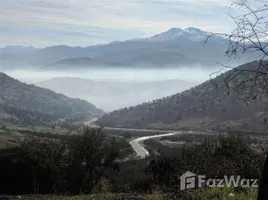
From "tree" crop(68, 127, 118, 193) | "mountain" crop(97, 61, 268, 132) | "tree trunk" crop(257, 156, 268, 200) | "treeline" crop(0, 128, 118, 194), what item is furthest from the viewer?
"mountain" crop(97, 61, 268, 132)

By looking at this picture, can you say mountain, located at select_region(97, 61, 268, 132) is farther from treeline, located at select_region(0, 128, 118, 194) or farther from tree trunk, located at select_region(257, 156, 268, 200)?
tree trunk, located at select_region(257, 156, 268, 200)

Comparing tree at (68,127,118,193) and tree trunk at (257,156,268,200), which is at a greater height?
tree trunk at (257,156,268,200)

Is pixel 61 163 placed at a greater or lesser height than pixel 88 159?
lesser

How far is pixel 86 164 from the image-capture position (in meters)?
29.0

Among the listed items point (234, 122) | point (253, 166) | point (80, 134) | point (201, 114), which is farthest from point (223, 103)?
point (253, 166)

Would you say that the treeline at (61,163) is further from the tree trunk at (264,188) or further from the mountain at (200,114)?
the mountain at (200,114)

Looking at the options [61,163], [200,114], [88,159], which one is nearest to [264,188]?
[88,159]

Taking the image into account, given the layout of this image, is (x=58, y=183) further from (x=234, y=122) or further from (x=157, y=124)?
(x=157, y=124)

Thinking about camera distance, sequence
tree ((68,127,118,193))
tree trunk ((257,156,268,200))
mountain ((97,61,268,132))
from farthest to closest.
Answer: mountain ((97,61,268,132)), tree ((68,127,118,193)), tree trunk ((257,156,268,200))

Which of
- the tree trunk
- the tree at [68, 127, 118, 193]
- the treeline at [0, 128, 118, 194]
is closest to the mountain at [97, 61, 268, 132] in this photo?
the tree at [68, 127, 118, 193]

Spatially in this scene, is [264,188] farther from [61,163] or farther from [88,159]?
[61,163]

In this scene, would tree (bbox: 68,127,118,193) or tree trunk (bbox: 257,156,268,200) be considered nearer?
tree trunk (bbox: 257,156,268,200)

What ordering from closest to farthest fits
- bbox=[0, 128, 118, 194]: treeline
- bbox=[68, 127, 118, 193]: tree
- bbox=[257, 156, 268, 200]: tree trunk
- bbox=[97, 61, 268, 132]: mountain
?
bbox=[257, 156, 268, 200]: tree trunk, bbox=[0, 128, 118, 194]: treeline, bbox=[68, 127, 118, 193]: tree, bbox=[97, 61, 268, 132]: mountain

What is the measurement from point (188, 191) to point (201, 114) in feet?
523
